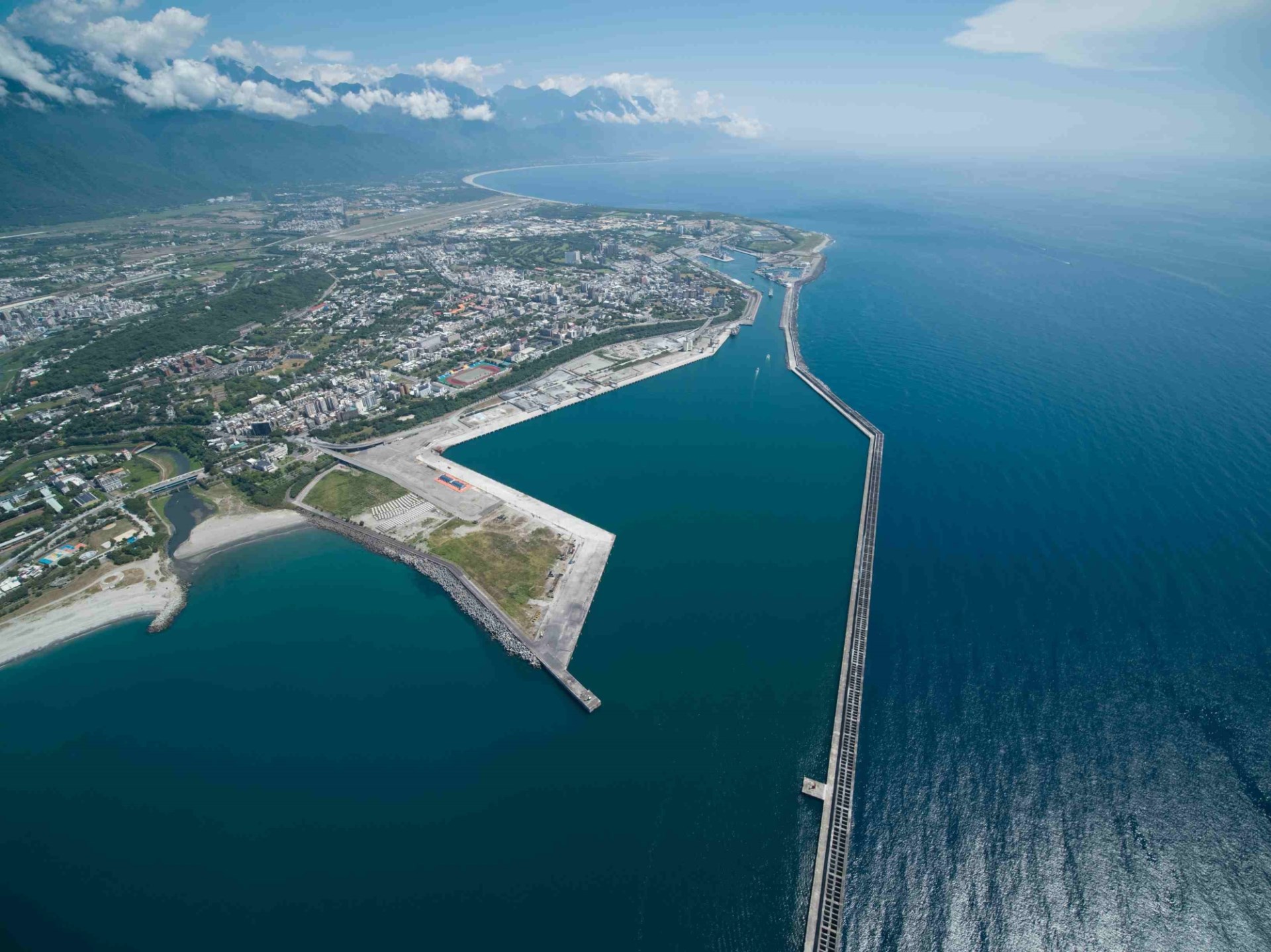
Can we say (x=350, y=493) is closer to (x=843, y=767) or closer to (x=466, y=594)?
(x=466, y=594)

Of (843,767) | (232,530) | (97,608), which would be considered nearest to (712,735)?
(843,767)

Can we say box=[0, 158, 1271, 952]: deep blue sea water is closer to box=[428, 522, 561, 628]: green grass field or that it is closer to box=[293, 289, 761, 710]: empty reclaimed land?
box=[293, 289, 761, 710]: empty reclaimed land

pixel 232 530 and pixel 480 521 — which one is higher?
pixel 480 521

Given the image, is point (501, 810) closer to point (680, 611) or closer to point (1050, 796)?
point (680, 611)

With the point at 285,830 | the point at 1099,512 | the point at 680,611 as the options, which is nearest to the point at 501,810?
the point at 285,830

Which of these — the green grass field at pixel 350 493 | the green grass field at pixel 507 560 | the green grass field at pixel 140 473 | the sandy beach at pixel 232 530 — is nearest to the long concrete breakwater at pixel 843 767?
the green grass field at pixel 507 560

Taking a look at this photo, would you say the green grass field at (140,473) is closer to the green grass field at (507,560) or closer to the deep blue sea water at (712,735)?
the deep blue sea water at (712,735)

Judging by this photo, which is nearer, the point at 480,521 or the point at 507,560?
the point at 507,560
